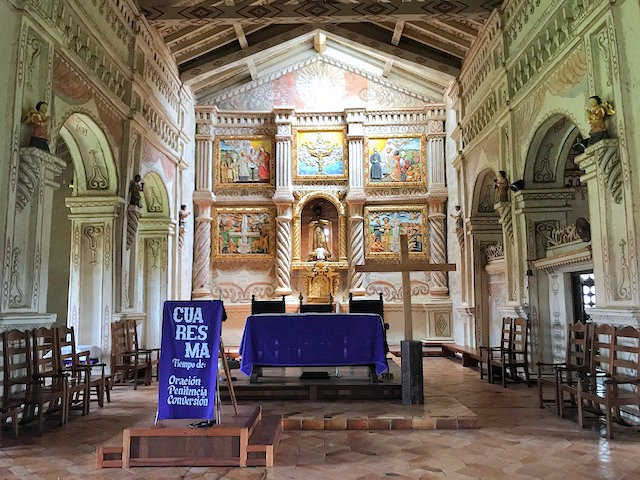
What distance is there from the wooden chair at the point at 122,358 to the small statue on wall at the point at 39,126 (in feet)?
9.33

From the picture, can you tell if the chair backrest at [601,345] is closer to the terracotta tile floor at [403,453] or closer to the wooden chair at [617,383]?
the wooden chair at [617,383]

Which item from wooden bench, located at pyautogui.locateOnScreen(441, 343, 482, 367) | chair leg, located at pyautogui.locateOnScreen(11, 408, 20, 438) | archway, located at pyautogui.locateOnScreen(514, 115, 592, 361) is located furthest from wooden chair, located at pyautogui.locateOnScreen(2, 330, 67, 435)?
archway, located at pyautogui.locateOnScreen(514, 115, 592, 361)

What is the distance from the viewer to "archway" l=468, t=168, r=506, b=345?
400 inches

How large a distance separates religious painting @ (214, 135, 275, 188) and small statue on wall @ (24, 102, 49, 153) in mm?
7360

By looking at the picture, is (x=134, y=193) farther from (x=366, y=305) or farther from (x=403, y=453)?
(x=403, y=453)

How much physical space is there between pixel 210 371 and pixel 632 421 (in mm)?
3962

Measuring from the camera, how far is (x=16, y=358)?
5555 millimetres

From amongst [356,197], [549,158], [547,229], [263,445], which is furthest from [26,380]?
[356,197]

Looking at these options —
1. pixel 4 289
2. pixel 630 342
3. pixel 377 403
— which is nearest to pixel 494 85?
pixel 630 342

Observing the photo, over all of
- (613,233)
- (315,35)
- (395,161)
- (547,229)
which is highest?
(315,35)

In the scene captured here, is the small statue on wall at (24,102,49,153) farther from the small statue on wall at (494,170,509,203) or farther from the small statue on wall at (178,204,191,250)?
the small statue on wall at (494,170,509,203)

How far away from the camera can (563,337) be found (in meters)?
7.53

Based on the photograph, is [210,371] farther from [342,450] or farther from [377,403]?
[377,403]

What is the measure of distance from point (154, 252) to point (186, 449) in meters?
7.37
